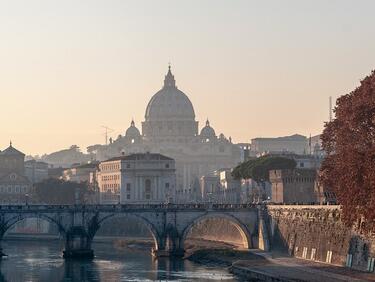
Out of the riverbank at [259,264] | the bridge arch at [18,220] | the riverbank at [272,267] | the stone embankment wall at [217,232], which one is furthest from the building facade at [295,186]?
the bridge arch at [18,220]

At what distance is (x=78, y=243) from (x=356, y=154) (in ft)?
149

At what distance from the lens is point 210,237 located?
6211 inches

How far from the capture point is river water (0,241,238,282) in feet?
360

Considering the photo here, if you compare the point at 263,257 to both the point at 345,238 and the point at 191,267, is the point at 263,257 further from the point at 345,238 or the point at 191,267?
the point at 345,238

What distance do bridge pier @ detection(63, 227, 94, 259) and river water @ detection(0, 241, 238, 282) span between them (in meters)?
1.20

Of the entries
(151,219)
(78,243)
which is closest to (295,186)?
(151,219)

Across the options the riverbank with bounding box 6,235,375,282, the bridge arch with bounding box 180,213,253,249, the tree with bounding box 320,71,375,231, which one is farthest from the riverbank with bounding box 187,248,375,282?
the bridge arch with bounding box 180,213,253,249

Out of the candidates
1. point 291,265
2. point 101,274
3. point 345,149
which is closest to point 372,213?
point 345,149

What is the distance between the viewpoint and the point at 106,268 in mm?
119625

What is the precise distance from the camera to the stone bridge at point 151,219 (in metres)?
136

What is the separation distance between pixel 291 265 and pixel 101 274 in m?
15.8

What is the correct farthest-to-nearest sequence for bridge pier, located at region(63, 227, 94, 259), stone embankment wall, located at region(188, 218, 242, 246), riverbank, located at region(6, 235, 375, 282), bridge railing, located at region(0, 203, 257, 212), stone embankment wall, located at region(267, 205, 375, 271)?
stone embankment wall, located at region(188, 218, 242, 246) → bridge railing, located at region(0, 203, 257, 212) → bridge pier, located at region(63, 227, 94, 259) → stone embankment wall, located at region(267, 205, 375, 271) → riverbank, located at region(6, 235, 375, 282)

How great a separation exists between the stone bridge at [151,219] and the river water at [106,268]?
2.14 metres

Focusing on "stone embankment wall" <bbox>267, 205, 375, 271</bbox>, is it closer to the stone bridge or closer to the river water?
the stone bridge
